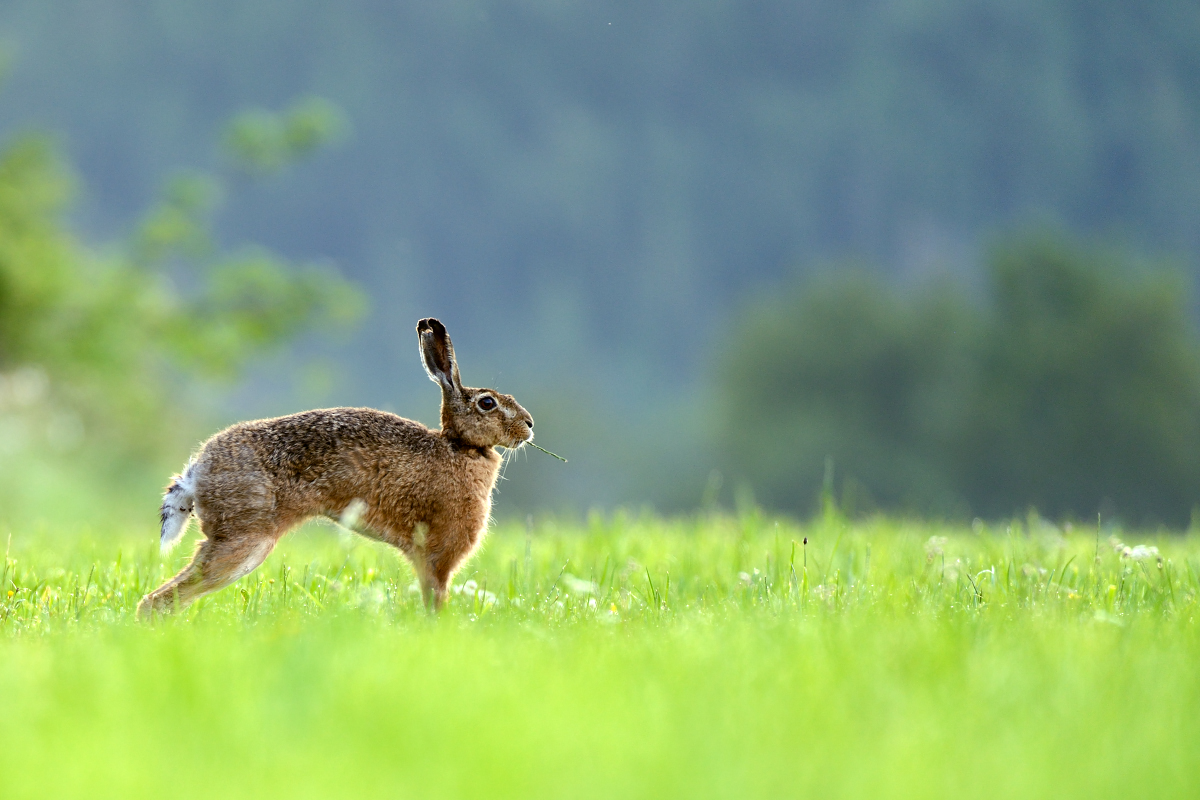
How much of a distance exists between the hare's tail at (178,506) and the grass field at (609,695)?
398 millimetres

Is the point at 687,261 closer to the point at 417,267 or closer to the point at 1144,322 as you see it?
the point at 417,267

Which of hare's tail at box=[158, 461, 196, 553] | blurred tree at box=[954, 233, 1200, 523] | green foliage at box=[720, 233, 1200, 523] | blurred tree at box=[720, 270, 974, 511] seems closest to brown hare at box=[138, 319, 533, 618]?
hare's tail at box=[158, 461, 196, 553]

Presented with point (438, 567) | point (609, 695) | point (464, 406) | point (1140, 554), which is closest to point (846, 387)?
point (1140, 554)

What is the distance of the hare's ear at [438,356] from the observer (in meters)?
5.81

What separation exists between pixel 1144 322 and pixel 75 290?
29921 millimetres

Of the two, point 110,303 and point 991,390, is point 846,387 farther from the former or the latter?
point 110,303

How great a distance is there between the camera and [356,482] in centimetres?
540

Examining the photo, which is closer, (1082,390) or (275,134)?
(275,134)

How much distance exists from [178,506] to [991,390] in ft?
101

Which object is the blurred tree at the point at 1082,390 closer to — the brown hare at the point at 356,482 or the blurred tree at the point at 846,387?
the blurred tree at the point at 846,387

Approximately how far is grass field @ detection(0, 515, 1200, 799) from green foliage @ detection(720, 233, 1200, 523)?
2447 cm

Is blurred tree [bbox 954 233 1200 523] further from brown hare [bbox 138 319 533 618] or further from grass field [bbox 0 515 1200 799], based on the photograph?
grass field [bbox 0 515 1200 799]

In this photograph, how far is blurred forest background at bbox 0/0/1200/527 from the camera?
19.3m

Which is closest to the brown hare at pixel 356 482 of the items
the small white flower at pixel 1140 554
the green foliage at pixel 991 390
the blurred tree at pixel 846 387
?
the small white flower at pixel 1140 554
